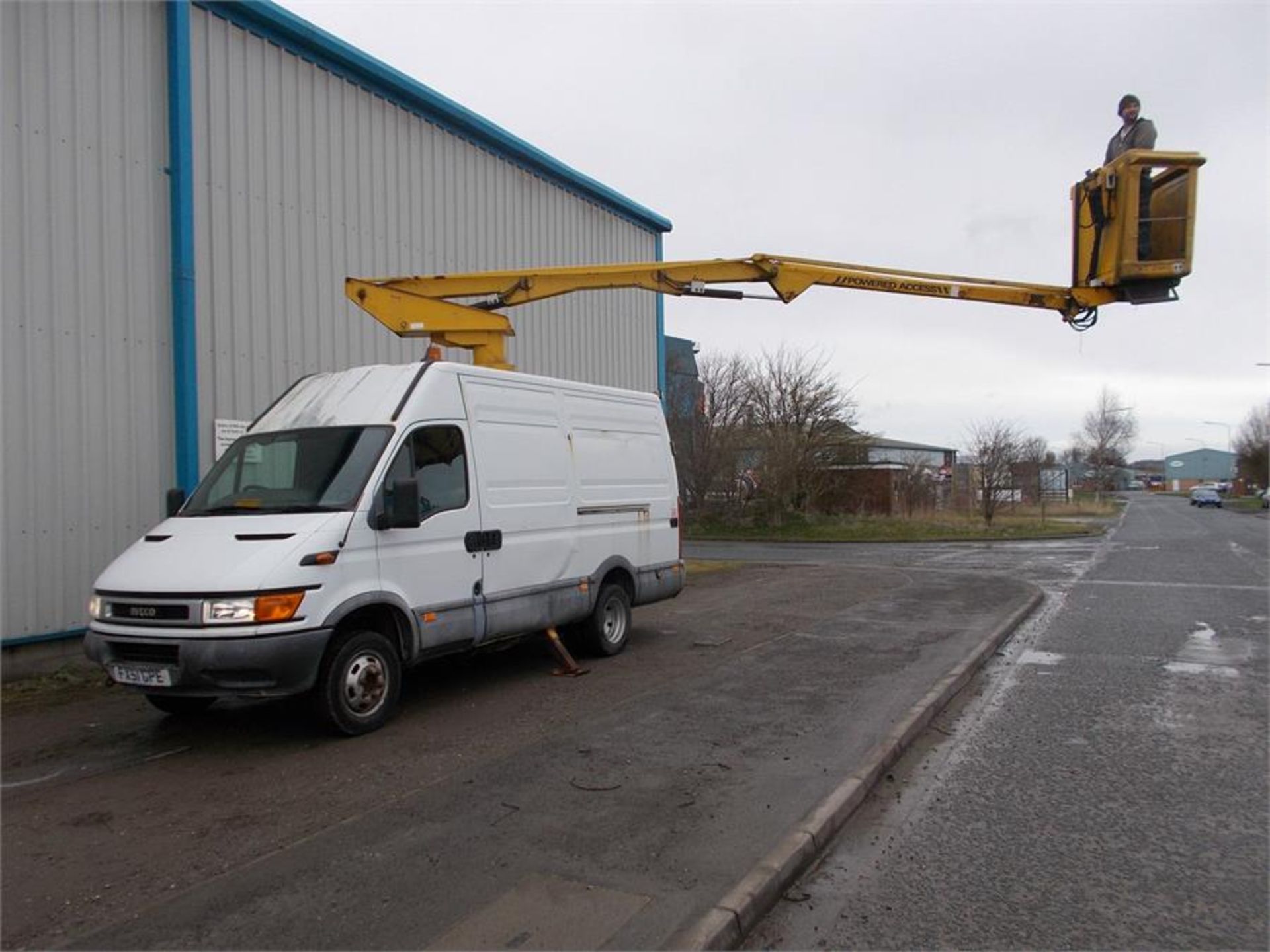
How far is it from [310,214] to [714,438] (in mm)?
23171

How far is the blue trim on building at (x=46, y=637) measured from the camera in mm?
8055

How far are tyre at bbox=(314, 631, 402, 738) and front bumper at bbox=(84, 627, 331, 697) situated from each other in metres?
0.18

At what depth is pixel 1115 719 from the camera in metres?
6.95

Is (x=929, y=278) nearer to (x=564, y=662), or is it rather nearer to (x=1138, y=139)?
(x=1138, y=139)

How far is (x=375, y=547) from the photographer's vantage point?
629cm

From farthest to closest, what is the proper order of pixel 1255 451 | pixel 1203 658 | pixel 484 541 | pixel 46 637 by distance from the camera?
1. pixel 1255 451
2. pixel 1203 658
3. pixel 46 637
4. pixel 484 541

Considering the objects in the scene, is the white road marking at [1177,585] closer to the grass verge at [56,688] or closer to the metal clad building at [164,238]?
the metal clad building at [164,238]

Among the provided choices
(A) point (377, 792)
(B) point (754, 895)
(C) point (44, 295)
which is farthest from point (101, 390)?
(B) point (754, 895)

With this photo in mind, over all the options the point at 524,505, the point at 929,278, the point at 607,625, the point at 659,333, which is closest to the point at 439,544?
the point at 524,505

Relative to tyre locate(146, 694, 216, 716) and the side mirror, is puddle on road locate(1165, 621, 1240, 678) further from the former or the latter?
tyre locate(146, 694, 216, 716)

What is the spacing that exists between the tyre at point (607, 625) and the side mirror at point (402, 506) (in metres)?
2.90

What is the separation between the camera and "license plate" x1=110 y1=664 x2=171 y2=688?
222 inches

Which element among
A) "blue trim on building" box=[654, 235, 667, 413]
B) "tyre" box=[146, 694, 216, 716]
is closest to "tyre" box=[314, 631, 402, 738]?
"tyre" box=[146, 694, 216, 716]

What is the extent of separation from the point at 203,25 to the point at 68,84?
177 centimetres
